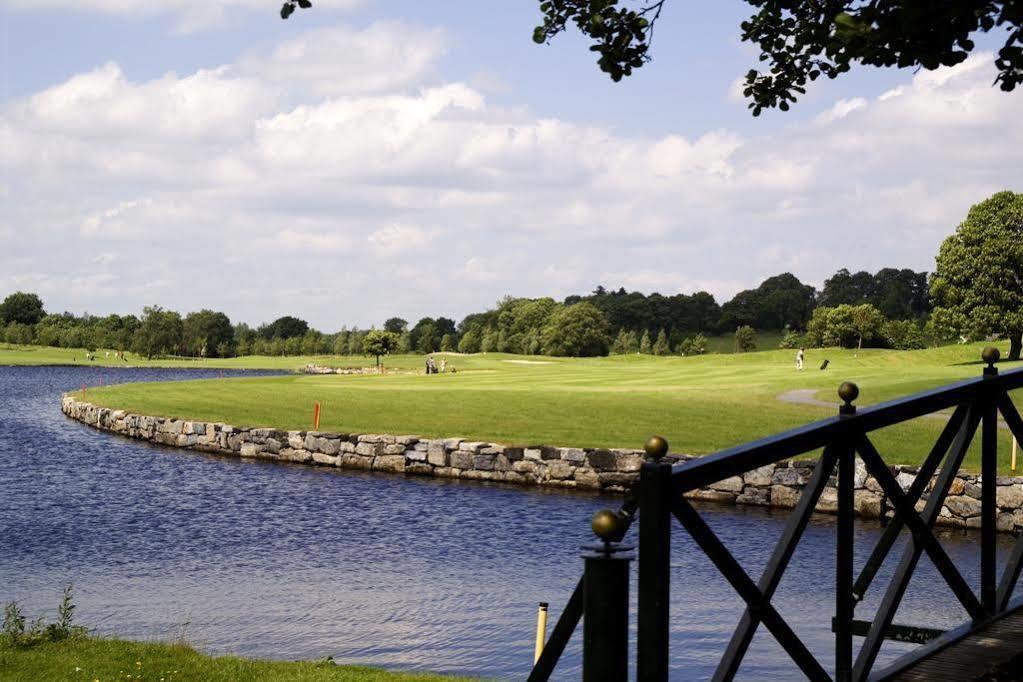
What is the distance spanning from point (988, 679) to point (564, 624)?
2661 mm

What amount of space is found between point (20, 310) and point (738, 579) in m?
213

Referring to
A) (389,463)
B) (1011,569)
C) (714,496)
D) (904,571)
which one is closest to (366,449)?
(389,463)

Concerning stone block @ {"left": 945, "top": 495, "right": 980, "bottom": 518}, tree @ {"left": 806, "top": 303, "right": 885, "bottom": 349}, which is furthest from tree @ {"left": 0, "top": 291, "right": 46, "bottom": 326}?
stone block @ {"left": 945, "top": 495, "right": 980, "bottom": 518}

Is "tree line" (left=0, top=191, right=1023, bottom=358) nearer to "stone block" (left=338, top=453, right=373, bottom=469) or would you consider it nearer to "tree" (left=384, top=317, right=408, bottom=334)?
"tree" (left=384, top=317, right=408, bottom=334)

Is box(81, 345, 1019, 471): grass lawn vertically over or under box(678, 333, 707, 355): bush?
under

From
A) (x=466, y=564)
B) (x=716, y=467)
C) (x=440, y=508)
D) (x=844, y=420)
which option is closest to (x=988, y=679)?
(x=844, y=420)

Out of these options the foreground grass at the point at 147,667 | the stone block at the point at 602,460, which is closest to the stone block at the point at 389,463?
the stone block at the point at 602,460

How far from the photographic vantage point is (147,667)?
9711 mm

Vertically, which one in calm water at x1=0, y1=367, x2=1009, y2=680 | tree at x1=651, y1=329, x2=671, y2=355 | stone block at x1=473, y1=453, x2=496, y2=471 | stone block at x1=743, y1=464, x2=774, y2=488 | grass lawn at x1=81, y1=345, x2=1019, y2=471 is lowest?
calm water at x1=0, y1=367, x2=1009, y2=680

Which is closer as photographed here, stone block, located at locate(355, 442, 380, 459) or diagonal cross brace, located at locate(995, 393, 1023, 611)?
diagonal cross brace, located at locate(995, 393, 1023, 611)

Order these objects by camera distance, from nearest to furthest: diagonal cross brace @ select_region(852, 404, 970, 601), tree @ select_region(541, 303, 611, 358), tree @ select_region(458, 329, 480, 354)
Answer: diagonal cross brace @ select_region(852, 404, 970, 601) → tree @ select_region(541, 303, 611, 358) → tree @ select_region(458, 329, 480, 354)

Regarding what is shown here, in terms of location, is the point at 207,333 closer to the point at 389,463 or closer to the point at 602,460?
the point at 389,463

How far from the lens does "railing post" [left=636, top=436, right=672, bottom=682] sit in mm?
3715

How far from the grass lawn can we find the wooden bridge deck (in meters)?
17.9
